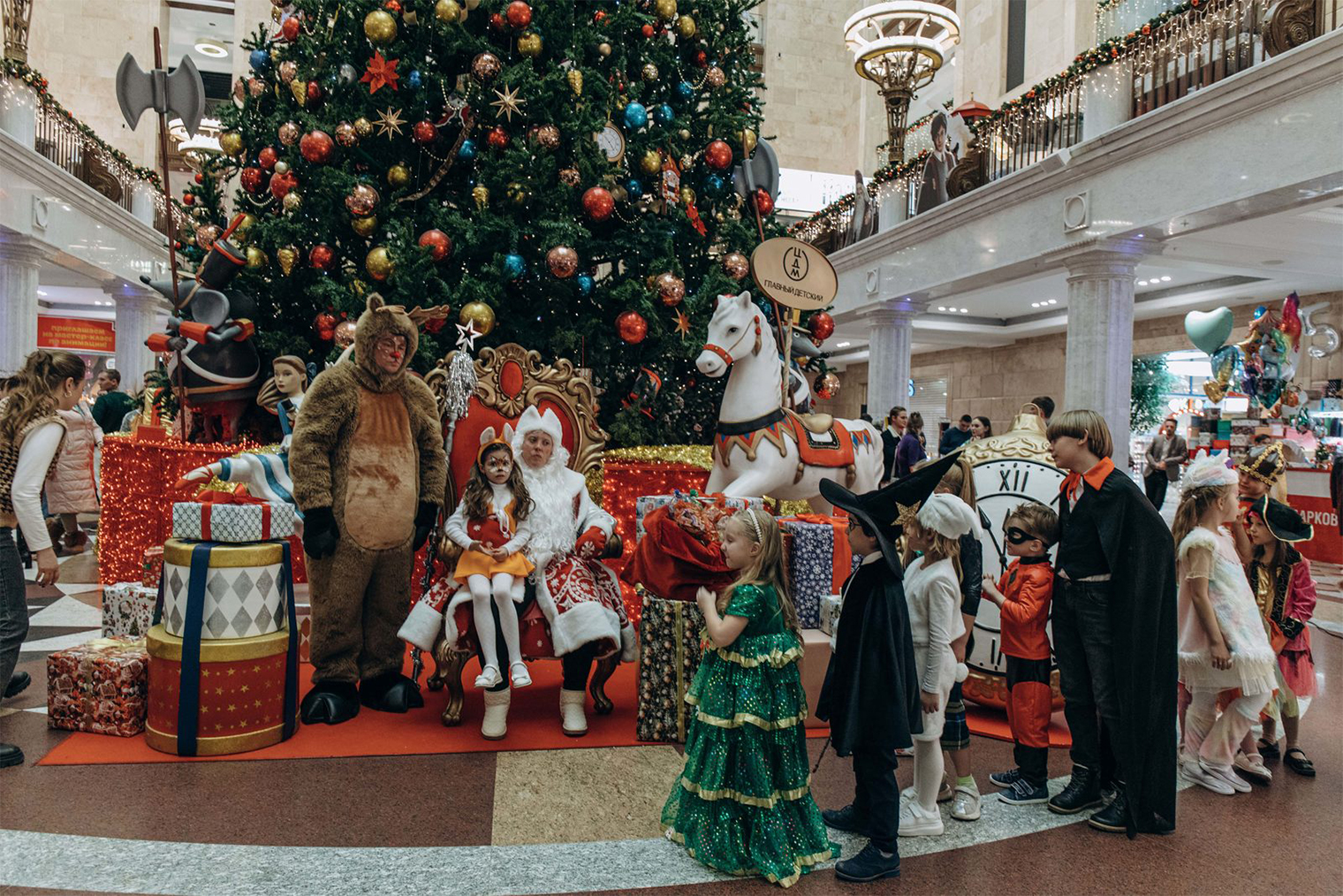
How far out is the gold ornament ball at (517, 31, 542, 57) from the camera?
20.8 feet

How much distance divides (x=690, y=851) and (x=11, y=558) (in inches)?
120

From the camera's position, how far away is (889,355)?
17.9 meters

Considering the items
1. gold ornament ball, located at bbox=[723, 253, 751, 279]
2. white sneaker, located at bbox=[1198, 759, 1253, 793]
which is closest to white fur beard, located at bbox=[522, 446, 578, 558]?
gold ornament ball, located at bbox=[723, 253, 751, 279]

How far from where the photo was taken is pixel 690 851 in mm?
2930

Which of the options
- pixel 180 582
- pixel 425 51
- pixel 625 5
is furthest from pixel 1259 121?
pixel 180 582

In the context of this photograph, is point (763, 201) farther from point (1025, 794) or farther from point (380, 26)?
point (1025, 794)

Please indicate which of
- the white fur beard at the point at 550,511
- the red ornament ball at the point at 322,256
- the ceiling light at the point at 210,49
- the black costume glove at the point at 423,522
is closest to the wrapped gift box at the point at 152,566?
the black costume glove at the point at 423,522

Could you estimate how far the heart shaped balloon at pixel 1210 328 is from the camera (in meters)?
13.7

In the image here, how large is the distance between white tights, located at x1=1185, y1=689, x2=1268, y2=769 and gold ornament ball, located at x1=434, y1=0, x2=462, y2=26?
591 centimetres

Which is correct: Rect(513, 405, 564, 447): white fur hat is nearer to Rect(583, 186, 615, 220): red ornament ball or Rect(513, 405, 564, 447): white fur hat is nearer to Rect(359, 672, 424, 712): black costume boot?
Rect(359, 672, 424, 712): black costume boot

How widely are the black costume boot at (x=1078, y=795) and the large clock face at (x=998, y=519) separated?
95cm

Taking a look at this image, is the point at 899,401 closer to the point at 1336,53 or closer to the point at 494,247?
the point at 1336,53

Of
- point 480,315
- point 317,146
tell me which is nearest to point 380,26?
point 317,146

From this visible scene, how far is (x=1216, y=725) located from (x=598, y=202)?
470 cm
